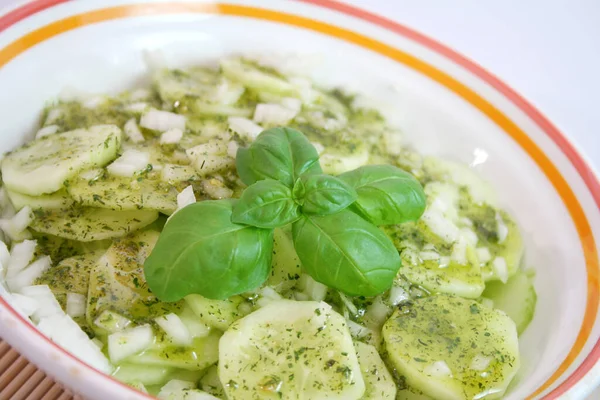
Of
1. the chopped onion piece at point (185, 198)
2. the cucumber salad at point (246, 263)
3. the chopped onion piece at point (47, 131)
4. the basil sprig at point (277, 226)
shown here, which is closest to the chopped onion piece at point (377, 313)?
the cucumber salad at point (246, 263)

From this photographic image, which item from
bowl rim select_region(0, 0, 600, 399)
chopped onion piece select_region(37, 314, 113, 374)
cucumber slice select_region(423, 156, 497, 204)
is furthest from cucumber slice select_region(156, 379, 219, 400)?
cucumber slice select_region(423, 156, 497, 204)

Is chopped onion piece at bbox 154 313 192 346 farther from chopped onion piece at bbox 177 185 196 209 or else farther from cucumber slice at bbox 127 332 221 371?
chopped onion piece at bbox 177 185 196 209

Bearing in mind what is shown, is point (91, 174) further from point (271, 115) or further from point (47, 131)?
point (271, 115)

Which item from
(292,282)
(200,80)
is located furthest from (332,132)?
(292,282)

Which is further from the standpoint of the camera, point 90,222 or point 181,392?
point 90,222

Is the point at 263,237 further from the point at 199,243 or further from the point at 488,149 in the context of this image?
the point at 488,149

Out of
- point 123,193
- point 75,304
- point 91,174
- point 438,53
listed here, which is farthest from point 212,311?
point 438,53

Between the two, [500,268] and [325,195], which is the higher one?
[325,195]
